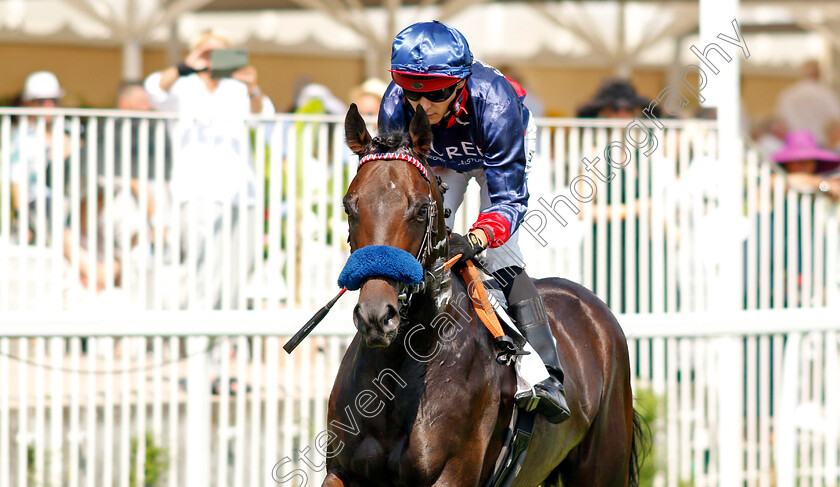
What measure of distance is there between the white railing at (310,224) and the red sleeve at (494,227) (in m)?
1.41

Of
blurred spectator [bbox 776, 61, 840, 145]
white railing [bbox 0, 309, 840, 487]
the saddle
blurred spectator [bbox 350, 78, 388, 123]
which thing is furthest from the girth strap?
blurred spectator [bbox 776, 61, 840, 145]

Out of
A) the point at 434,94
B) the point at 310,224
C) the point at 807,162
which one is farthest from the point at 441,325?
the point at 807,162

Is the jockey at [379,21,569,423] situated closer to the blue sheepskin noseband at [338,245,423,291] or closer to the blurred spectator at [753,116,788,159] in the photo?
the blue sheepskin noseband at [338,245,423,291]

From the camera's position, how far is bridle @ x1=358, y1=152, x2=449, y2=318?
3.36m

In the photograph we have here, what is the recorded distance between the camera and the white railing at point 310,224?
5.66 m

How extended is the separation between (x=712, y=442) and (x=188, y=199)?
3334 millimetres

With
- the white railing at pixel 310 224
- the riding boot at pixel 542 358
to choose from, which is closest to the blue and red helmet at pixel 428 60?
the riding boot at pixel 542 358

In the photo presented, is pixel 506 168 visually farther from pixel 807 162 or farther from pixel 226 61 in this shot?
pixel 807 162

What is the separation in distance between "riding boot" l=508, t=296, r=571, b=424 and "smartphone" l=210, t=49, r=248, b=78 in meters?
3.13

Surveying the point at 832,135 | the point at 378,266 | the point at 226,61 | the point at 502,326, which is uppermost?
the point at 832,135

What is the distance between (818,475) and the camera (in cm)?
664

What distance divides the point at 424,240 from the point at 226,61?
3.59 meters

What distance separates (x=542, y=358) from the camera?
405 cm

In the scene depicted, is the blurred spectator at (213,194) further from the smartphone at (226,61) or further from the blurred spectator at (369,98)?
the blurred spectator at (369,98)
